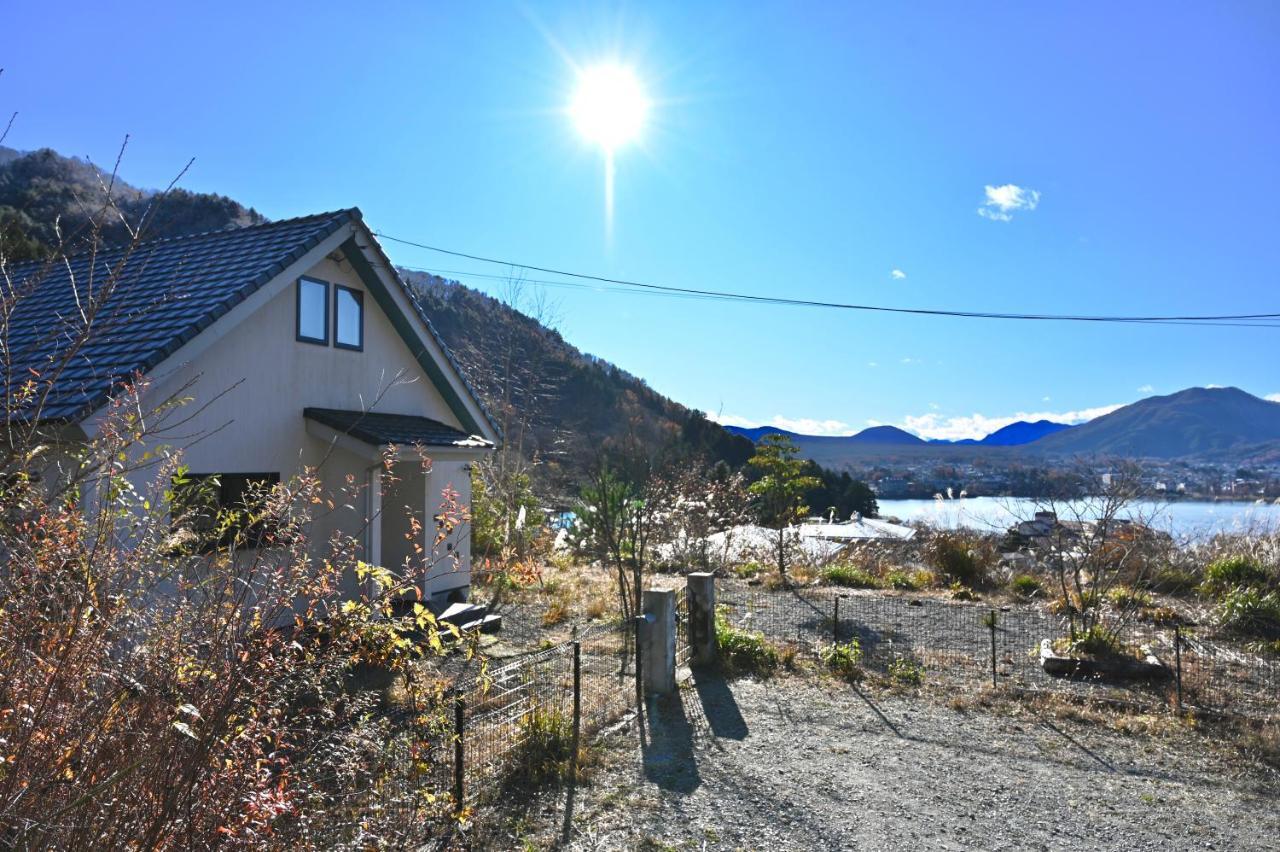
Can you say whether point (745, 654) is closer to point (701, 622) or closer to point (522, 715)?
point (701, 622)

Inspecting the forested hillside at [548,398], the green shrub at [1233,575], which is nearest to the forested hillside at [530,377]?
the forested hillside at [548,398]

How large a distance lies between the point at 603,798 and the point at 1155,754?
464cm

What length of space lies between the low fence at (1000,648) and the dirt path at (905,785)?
116 cm

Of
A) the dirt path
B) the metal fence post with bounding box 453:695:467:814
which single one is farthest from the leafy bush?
the metal fence post with bounding box 453:695:467:814

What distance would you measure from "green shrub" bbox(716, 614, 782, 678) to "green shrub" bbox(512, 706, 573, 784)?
10.3 feet

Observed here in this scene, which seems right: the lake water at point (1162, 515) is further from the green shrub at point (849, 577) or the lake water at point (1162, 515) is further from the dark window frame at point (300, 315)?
the dark window frame at point (300, 315)

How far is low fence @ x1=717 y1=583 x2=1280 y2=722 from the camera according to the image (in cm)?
789

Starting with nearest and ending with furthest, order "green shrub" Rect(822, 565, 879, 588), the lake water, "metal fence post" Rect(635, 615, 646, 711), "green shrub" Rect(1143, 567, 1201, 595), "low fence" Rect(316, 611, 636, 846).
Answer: "low fence" Rect(316, 611, 636, 846), "metal fence post" Rect(635, 615, 646, 711), the lake water, "green shrub" Rect(1143, 567, 1201, 595), "green shrub" Rect(822, 565, 879, 588)

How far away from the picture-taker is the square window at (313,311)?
32.3 feet

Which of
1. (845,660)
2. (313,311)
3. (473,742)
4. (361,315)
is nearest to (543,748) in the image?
(473,742)

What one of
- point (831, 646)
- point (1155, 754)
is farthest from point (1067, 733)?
point (831, 646)

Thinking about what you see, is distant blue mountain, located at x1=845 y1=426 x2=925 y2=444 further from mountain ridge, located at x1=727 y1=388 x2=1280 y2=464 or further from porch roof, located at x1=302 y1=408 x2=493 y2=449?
porch roof, located at x1=302 y1=408 x2=493 y2=449

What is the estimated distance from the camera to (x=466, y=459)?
1160cm

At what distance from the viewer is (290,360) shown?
31.7ft
